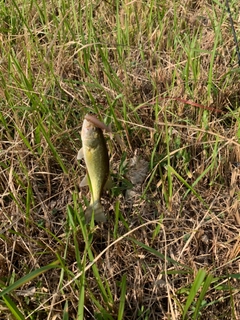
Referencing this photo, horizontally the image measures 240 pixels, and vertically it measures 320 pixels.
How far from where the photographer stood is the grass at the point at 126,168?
5.18 ft

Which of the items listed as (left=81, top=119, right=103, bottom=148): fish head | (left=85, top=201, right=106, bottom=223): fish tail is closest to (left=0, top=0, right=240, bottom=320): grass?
(left=85, top=201, right=106, bottom=223): fish tail

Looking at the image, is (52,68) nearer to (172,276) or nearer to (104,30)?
(104,30)

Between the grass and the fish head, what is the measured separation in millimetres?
267

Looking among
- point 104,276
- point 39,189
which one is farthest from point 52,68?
point 104,276

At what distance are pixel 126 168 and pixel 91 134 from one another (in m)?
0.48

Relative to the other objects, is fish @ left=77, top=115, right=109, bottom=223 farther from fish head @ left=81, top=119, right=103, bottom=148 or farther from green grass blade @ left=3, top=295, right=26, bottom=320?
green grass blade @ left=3, top=295, right=26, bottom=320

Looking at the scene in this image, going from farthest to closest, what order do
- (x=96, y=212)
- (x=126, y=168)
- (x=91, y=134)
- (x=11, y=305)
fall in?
1. (x=126, y=168)
2. (x=96, y=212)
3. (x=91, y=134)
4. (x=11, y=305)

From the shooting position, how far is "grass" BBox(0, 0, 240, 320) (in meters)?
1.58

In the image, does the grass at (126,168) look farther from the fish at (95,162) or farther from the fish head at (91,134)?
the fish head at (91,134)

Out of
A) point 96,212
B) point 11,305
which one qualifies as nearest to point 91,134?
point 96,212

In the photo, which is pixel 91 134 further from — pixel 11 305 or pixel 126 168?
pixel 11 305

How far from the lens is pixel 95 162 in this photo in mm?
1588

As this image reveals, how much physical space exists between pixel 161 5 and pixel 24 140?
136cm

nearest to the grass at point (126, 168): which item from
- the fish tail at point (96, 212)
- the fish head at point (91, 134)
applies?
the fish tail at point (96, 212)
